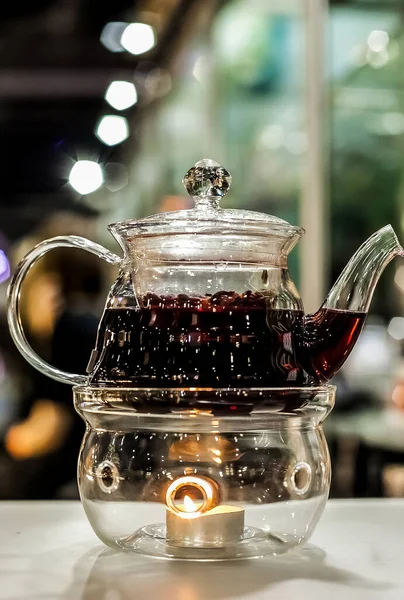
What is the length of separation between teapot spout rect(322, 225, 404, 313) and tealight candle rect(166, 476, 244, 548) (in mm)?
178

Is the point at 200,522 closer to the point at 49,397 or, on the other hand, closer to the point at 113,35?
the point at 49,397

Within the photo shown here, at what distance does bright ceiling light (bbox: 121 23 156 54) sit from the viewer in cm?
233

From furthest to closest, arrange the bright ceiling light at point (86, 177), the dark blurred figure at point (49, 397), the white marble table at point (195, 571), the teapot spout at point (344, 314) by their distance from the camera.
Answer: the bright ceiling light at point (86, 177), the dark blurred figure at point (49, 397), the teapot spout at point (344, 314), the white marble table at point (195, 571)

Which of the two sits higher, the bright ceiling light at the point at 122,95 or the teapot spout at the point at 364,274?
the bright ceiling light at the point at 122,95

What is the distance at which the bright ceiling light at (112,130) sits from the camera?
234 centimetres

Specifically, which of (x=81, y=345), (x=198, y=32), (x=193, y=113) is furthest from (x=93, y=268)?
(x=198, y=32)

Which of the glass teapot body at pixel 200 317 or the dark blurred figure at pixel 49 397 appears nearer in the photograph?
the glass teapot body at pixel 200 317

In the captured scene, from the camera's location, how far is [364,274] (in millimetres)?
652

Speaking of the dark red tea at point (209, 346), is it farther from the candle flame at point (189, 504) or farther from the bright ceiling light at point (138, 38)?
the bright ceiling light at point (138, 38)

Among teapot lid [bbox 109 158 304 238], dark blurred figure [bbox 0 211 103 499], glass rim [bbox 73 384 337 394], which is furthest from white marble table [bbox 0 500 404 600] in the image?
dark blurred figure [bbox 0 211 103 499]

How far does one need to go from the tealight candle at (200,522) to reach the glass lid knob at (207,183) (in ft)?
0.75

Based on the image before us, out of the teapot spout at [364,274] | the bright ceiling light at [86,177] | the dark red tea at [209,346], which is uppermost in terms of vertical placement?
the bright ceiling light at [86,177]

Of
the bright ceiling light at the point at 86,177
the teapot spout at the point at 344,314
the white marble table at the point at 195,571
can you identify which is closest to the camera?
the white marble table at the point at 195,571

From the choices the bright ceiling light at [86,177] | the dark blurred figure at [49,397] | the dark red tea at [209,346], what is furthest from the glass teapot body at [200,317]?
the bright ceiling light at [86,177]
